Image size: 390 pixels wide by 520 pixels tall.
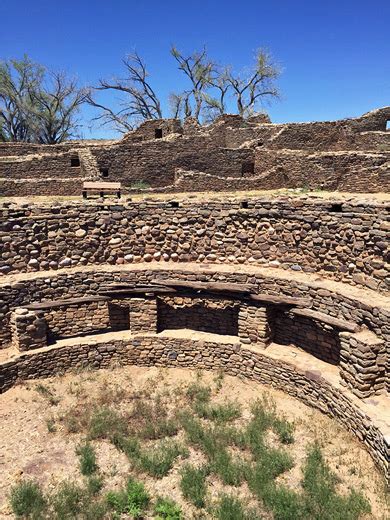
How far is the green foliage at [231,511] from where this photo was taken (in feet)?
18.7

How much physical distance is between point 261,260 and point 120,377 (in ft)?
14.3

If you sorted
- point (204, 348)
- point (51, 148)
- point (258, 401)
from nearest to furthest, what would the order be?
point (258, 401), point (204, 348), point (51, 148)

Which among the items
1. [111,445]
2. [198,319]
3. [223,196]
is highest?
[223,196]

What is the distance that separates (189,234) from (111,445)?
5.32 metres

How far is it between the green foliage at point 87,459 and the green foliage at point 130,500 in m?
0.67

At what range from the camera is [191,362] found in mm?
9938

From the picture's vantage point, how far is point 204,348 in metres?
9.85

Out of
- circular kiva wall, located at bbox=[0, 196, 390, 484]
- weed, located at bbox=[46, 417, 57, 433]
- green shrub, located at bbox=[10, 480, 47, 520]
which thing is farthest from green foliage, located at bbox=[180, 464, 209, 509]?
circular kiva wall, located at bbox=[0, 196, 390, 484]

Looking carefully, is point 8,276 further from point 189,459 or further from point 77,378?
point 189,459

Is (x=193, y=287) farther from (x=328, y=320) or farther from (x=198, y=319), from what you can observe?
(x=328, y=320)

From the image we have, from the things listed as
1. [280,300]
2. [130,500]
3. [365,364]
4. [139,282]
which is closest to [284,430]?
[365,364]

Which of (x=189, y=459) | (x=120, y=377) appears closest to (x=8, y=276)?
(x=120, y=377)

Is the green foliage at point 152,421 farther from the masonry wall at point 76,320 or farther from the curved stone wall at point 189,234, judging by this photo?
the curved stone wall at point 189,234

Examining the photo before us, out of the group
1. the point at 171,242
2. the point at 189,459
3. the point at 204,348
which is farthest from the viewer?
the point at 171,242
